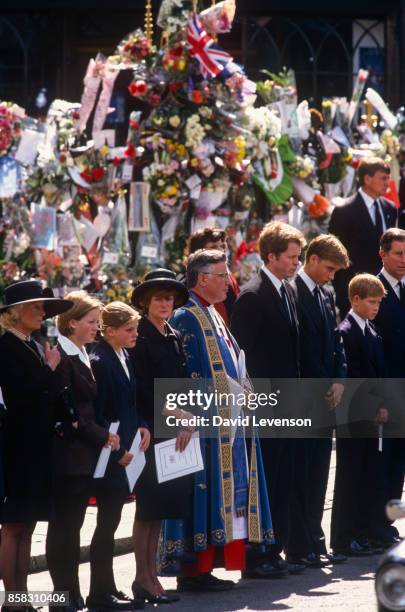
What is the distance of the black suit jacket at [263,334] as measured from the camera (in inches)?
357

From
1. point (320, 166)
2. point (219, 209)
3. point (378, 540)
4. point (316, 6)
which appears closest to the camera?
point (378, 540)

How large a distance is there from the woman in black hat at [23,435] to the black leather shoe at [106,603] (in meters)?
0.44

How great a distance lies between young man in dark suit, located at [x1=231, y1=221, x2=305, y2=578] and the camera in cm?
904

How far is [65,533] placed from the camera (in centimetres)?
772

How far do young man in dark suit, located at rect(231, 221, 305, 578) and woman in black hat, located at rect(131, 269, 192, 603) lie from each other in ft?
2.09

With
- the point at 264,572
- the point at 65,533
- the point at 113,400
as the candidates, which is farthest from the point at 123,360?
the point at 264,572

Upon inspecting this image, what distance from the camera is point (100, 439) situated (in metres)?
7.72

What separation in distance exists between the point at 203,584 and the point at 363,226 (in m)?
4.34

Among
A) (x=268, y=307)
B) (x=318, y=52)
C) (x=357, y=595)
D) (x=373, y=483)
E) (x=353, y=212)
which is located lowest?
(x=357, y=595)

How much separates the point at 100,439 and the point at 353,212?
16.1 ft

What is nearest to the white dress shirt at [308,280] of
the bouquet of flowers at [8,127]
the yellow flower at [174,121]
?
the yellow flower at [174,121]

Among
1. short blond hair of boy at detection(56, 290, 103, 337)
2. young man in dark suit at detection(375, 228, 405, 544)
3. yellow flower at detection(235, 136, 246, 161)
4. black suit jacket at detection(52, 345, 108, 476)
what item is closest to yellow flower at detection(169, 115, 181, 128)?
yellow flower at detection(235, 136, 246, 161)

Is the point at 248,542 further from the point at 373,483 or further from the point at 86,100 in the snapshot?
the point at 86,100

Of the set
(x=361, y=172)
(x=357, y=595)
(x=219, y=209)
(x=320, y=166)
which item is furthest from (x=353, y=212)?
(x=357, y=595)
